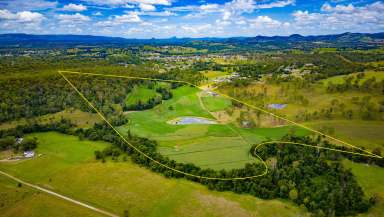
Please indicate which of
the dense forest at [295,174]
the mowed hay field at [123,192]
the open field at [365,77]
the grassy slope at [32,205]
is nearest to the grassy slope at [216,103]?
the dense forest at [295,174]

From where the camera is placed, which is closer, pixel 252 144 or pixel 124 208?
pixel 124 208

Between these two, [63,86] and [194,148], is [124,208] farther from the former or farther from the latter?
[63,86]

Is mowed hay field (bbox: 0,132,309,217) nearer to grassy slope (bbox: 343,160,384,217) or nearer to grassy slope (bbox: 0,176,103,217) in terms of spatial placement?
grassy slope (bbox: 0,176,103,217)

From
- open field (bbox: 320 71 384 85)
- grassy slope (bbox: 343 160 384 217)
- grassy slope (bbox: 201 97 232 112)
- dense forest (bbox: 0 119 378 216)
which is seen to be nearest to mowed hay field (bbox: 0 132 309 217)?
dense forest (bbox: 0 119 378 216)

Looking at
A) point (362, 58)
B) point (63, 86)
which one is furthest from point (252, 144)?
point (362, 58)

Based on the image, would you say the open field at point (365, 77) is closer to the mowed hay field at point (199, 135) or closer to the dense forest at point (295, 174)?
the mowed hay field at point (199, 135)
